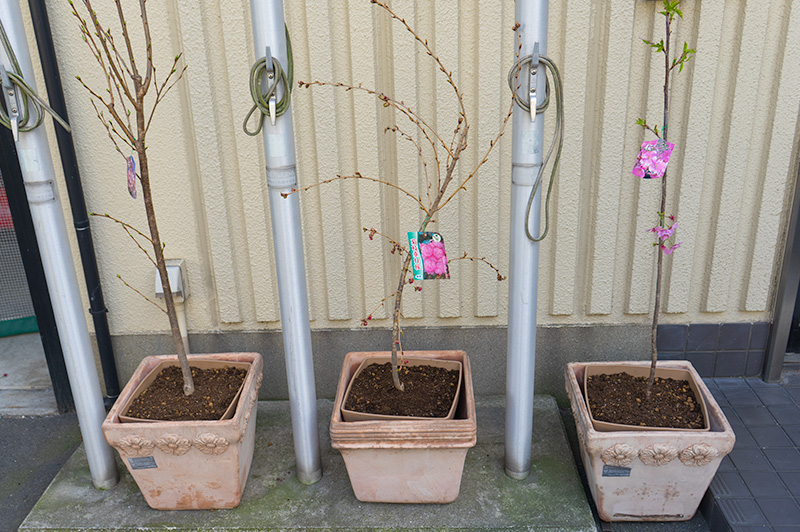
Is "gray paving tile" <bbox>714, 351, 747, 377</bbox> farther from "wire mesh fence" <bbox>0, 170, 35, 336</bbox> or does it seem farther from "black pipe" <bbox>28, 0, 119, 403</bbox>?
"wire mesh fence" <bbox>0, 170, 35, 336</bbox>

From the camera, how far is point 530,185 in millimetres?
2605

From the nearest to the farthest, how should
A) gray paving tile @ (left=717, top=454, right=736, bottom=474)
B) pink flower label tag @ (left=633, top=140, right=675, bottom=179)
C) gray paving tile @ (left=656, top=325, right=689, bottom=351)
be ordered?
1. pink flower label tag @ (left=633, top=140, right=675, bottom=179)
2. gray paving tile @ (left=717, top=454, right=736, bottom=474)
3. gray paving tile @ (left=656, top=325, right=689, bottom=351)

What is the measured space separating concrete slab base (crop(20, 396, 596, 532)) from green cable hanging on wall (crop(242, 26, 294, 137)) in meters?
1.64

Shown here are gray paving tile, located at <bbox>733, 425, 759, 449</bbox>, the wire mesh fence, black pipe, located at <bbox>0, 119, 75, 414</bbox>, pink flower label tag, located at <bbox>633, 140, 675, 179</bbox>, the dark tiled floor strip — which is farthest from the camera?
the wire mesh fence

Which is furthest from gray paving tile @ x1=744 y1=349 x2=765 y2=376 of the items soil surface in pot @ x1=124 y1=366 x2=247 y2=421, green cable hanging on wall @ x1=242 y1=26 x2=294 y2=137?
green cable hanging on wall @ x1=242 y1=26 x2=294 y2=137

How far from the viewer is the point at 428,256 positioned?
268 centimetres

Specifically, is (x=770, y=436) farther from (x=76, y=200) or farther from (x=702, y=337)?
(x=76, y=200)

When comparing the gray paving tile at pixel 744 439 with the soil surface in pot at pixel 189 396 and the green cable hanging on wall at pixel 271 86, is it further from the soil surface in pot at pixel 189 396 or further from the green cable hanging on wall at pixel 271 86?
the green cable hanging on wall at pixel 271 86

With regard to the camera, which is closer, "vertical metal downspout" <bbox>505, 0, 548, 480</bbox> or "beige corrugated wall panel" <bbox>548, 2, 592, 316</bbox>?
"vertical metal downspout" <bbox>505, 0, 548, 480</bbox>

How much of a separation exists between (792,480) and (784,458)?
6.3 inches

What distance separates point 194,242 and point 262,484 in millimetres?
1292

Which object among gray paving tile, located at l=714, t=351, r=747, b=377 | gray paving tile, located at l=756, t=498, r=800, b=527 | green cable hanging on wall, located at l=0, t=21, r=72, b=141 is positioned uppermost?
green cable hanging on wall, located at l=0, t=21, r=72, b=141

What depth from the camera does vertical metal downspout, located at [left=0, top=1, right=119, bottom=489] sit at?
2.57 m

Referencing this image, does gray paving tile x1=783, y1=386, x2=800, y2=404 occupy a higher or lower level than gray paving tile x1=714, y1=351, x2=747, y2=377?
lower
